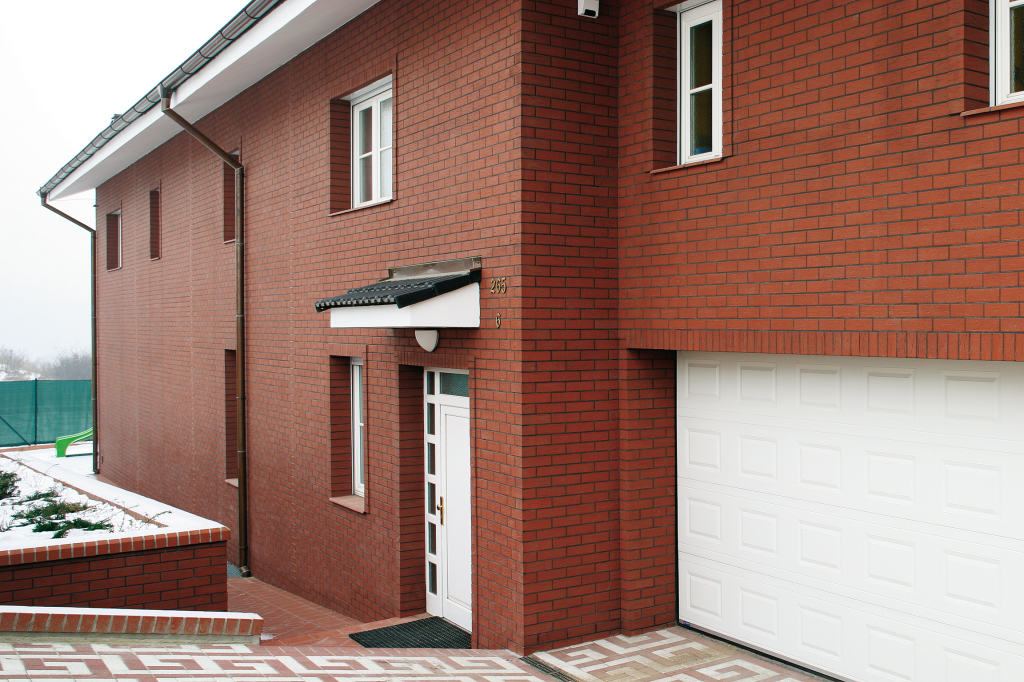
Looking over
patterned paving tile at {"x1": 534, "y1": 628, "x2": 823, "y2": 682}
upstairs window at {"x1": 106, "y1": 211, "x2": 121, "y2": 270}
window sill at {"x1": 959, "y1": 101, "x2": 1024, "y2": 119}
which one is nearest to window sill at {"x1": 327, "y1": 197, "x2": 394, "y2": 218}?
patterned paving tile at {"x1": 534, "y1": 628, "x2": 823, "y2": 682}

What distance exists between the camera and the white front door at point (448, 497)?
783 centimetres

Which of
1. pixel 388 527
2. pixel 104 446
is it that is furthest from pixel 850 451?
pixel 104 446

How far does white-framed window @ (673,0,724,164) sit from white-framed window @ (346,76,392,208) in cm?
321

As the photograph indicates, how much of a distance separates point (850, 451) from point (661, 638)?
216 cm

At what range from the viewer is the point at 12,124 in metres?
67.1

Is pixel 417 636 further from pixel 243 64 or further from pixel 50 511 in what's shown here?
pixel 243 64

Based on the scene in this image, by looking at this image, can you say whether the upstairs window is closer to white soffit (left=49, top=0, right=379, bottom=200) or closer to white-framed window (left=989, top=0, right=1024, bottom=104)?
white soffit (left=49, top=0, right=379, bottom=200)

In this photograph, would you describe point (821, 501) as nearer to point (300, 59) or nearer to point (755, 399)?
point (755, 399)

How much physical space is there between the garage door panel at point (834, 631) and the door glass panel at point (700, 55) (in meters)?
3.62

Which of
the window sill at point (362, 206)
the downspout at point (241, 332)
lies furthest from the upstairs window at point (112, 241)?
the window sill at point (362, 206)

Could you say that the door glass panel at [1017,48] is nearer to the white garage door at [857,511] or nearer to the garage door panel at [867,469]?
the white garage door at [857,511]

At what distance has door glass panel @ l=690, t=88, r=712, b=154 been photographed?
659 centimetres

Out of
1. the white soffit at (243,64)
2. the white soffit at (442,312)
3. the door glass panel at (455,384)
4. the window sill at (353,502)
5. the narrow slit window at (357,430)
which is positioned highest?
the white soffit at (243,64)

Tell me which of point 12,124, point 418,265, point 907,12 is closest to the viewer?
point 907,12
